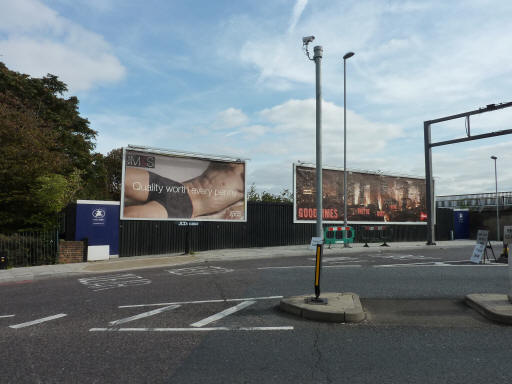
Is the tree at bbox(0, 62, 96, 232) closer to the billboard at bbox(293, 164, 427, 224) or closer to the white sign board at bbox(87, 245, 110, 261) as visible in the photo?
the white sign board at bbox(87, 245, 110, 261)

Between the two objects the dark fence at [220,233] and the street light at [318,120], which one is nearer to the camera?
the street light at [318,120]

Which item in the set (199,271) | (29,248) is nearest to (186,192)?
(29,248)

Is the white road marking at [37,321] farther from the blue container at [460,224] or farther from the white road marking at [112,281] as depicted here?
the blue container at [460,224]

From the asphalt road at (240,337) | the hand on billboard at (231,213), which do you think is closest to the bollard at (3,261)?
the asphalt road at (240,337)

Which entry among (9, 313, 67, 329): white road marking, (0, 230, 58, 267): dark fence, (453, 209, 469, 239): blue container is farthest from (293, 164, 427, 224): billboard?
(9, 313, 67, 329): white road marking

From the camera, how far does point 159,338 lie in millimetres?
5168

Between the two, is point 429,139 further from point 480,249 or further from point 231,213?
point 231,213

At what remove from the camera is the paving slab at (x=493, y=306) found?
5799mm

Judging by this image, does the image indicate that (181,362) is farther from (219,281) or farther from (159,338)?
(219,281)

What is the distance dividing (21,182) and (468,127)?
2365 cm

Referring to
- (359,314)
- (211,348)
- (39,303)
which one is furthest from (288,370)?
(39,303)

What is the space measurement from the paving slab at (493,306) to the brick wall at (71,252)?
47.3 feet

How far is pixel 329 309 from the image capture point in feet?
20.2

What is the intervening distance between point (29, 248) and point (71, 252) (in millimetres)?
1584
